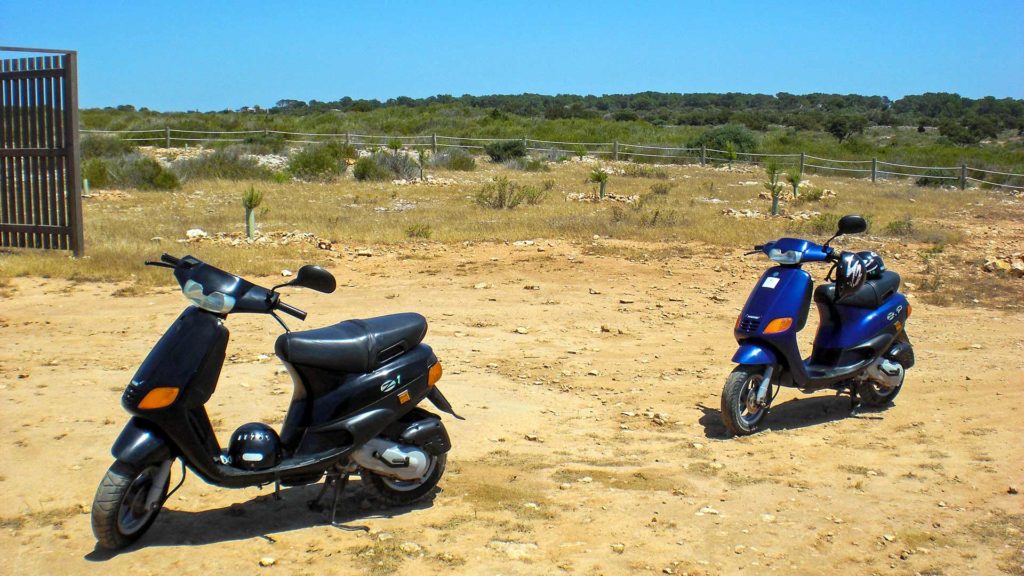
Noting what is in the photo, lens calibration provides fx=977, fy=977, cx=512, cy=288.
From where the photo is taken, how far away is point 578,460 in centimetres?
582

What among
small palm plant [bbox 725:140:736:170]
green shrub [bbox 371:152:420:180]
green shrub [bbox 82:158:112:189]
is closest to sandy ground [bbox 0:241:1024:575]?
green shrub [bbox 82:158:112:189]

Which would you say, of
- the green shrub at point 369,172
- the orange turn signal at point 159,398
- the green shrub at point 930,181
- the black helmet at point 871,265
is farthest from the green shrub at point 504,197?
the green shrub at point 930,181

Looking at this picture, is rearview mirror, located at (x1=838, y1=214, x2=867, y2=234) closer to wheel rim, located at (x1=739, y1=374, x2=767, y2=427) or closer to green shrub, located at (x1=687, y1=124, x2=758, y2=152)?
wheel rim, located at (x1=739, y1=374, x2=767, y2=427)

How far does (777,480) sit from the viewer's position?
5434 millimetres

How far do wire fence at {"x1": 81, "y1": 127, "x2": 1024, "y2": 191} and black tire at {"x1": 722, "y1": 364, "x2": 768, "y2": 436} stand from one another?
28.8m

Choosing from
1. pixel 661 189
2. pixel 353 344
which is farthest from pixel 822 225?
pixel 353 344

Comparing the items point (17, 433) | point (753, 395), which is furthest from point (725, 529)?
point (17, 433)

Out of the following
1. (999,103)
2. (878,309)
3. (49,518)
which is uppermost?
(999,103)

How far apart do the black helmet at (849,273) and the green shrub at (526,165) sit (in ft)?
83.2

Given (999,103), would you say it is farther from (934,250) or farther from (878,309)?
(878,309)

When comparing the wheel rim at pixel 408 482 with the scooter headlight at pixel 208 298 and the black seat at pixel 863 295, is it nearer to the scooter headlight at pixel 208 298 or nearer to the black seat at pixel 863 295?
the scooter headlight at pixel 208 298

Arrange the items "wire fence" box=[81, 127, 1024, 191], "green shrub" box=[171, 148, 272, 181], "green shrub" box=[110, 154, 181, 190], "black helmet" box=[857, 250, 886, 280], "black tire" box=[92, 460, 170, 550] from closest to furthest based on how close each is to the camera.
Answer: "black tire" box=[92, 460, 170, 550]
"black helmet" box=[857, 250, 886, 280]
"green shrub" box=[110, 154, 181, 190]
"green shrub" box=[171, 148, 272, 181]
"wire fence" box=[81, 127, 1024, 191]

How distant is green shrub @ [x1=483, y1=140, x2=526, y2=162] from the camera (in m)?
35.7

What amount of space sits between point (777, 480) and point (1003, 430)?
1.91m
